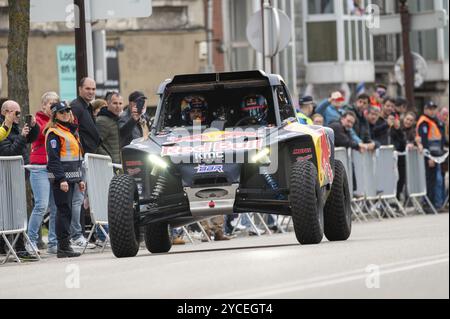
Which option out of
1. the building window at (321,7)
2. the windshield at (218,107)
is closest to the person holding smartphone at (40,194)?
the windshield at (218,107)

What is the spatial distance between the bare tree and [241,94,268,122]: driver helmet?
169 inches

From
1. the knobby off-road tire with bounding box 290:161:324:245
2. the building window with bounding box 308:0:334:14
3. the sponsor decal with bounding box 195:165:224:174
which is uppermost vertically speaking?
the building window with bounding box 308:0:334:14

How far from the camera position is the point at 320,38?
57.0 m

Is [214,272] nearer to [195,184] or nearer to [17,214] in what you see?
[195,184]

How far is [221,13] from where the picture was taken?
1927 inches

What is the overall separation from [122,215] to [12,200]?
8.14 ft

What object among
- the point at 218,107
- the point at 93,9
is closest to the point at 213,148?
the point at 218,107

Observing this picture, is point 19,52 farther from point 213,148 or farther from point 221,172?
point 221,172

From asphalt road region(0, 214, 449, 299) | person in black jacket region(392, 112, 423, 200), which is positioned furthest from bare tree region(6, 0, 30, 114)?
person in black jacket region(392, 112, 423, 200)

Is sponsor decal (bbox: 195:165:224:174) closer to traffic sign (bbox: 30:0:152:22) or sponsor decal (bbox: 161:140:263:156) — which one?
sponsor decal (bbox: 161:140:263:156)

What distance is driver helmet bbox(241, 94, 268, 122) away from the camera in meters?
19.0
